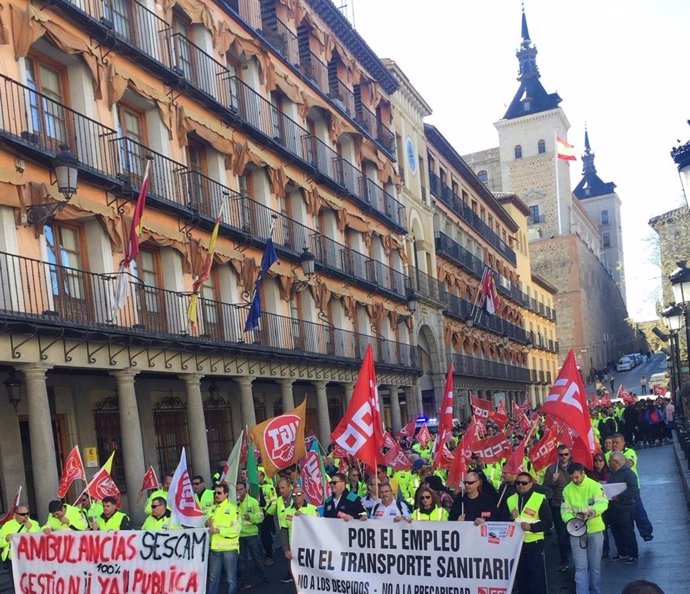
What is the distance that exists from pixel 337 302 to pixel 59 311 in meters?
17.0

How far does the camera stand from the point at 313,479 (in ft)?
48.2

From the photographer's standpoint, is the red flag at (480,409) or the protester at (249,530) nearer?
the protester at (249,530)

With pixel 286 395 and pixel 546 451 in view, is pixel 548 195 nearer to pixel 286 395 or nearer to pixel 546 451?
pixel 286 395

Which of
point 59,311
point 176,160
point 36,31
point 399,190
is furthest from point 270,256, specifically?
point 399,190

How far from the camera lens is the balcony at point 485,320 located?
48938 millimetres

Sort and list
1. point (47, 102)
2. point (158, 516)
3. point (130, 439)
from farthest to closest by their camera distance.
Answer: point (130, 439)
point (47, 102)
point (158, 516)

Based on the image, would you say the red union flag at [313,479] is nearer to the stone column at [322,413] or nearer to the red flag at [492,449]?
the red flag at [492,449]

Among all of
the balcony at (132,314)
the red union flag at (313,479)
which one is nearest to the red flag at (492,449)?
the red union flag at (313,479)

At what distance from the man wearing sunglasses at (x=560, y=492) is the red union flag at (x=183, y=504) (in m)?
5.06

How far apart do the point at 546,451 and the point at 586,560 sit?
14.8 feet

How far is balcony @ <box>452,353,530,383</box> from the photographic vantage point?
48.8m

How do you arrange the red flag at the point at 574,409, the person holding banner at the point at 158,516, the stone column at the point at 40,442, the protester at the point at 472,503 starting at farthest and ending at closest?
the stone column at the point at 40,442 < the red flag at the point at 574,409 < the person holding banner at the point at 158,516 < the protester at the point at 472,503

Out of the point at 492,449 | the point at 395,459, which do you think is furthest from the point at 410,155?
the point at 492,449

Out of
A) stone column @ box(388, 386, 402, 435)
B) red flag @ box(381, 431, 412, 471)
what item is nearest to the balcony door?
red flag @ box(381, 431, 412, 471)
